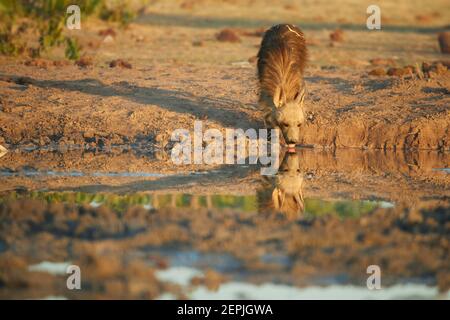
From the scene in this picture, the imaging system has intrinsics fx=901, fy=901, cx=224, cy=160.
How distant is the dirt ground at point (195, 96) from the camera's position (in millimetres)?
14172

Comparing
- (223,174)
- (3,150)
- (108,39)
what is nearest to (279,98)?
(223,174)

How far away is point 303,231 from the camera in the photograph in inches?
342

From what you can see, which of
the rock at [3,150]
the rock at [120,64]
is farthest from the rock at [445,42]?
the rock at [3,150]

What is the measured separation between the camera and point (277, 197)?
1034 centimetres

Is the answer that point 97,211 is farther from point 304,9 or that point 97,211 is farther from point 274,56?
point 304,9

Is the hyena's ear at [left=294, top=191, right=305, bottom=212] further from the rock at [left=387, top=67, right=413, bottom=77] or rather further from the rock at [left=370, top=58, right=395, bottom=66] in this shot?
the rock at [left=370, top=58, right=395, bottom=66]

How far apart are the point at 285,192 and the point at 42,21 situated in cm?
1273

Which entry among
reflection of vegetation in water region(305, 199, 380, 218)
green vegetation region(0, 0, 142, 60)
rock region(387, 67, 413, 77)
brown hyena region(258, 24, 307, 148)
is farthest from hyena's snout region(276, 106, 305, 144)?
green vegetation region(0, 0, 142, 60)

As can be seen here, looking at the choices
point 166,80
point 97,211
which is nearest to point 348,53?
point 166,80

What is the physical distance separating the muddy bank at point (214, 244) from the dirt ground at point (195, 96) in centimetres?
438

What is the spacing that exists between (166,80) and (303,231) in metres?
8.51

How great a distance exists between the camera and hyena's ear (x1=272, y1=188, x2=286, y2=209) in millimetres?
9955

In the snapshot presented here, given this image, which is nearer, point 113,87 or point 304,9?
point 113,87

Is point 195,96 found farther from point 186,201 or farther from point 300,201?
point 300,201
